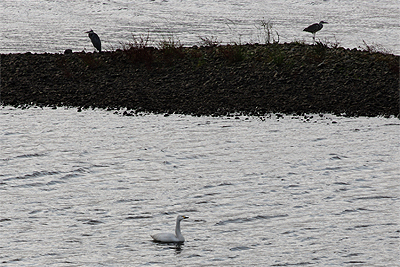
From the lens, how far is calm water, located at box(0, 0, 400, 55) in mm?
44312

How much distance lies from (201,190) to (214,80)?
1195cm

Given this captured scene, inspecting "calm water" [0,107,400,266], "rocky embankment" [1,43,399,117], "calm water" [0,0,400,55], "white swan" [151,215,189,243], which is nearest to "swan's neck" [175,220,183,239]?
"white swan" [151,215,189,243]

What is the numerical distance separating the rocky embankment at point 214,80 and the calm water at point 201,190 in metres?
1.36

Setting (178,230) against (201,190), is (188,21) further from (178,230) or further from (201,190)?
(178,230)

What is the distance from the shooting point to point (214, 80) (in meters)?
26.0

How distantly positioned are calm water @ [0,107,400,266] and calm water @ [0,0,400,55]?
18.0m

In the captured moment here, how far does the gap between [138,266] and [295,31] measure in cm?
4099

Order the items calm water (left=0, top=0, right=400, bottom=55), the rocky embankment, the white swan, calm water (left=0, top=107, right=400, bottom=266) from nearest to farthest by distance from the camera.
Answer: calm water (left=0, top=107, right=400, bottom=266), the white swan, the rocky embankment, calm water (left=0, top=0, right=400, bottom=55)

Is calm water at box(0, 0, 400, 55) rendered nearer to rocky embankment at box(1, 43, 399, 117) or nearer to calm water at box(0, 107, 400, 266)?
rocky embankment at box(1, 43, 399, 117)

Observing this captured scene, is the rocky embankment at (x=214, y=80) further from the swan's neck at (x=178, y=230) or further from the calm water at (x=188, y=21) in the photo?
the swan's neck at (x=178, y=230)

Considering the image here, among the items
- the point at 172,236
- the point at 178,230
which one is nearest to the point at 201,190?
the point at 178,230

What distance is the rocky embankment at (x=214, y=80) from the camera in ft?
78.0

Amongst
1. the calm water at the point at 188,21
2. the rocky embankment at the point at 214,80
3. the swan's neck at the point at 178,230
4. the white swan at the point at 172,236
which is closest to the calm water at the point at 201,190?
the white swan at the point at 172,236

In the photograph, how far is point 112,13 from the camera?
63.4 m
